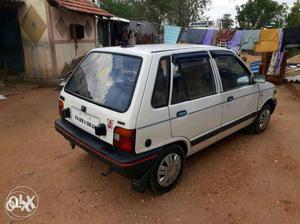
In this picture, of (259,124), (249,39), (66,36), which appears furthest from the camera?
(249,39)

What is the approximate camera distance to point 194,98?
3230mm

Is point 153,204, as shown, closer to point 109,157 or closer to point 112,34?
point 109,157

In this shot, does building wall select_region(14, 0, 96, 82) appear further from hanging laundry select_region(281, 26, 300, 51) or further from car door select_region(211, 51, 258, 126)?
hanging laundry select_region(281, 26, 300, 51)

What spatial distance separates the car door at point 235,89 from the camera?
147 inches

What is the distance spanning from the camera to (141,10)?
29.8m

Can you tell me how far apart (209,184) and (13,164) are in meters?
2.85

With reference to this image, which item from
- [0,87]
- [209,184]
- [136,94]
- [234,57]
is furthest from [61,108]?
[0,87]

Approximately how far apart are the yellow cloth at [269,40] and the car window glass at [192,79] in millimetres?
7481

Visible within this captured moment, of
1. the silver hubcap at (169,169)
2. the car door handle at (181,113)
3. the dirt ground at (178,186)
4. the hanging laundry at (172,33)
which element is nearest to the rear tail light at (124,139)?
the silver hubcap at (169,169)

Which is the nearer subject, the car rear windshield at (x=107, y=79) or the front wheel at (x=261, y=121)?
the car rear windshield at (x=107, y=79)

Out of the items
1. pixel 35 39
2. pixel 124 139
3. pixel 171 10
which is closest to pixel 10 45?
pixel 35 39

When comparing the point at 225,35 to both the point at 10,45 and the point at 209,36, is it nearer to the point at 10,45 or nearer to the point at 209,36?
the point at 209,36

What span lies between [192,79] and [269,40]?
810 cm

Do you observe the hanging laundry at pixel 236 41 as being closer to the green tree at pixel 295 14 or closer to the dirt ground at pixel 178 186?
the dirt ground at pixel 178 186
